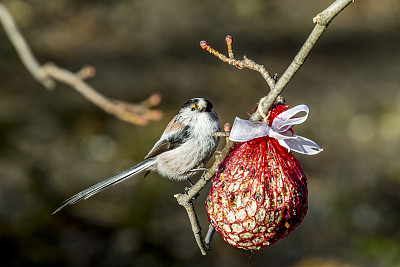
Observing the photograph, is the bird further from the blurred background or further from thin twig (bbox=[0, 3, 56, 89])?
the blurred background

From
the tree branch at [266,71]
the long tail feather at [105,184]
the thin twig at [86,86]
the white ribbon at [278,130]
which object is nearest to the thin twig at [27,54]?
the thin twig at [86,86]

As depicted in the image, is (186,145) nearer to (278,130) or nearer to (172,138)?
(172,138)

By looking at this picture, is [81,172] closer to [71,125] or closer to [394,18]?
[71,125]

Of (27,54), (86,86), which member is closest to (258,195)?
(86,86)

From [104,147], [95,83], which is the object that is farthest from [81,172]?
[95,83]

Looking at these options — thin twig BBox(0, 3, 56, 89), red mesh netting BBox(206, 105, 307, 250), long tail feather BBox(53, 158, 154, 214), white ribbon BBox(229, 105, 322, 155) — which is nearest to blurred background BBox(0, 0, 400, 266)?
long tail feather BBox(53, 158, 154, 214)

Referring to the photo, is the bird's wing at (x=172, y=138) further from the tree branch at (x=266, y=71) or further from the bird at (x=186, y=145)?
the tree branch at (x=266, y=71)
